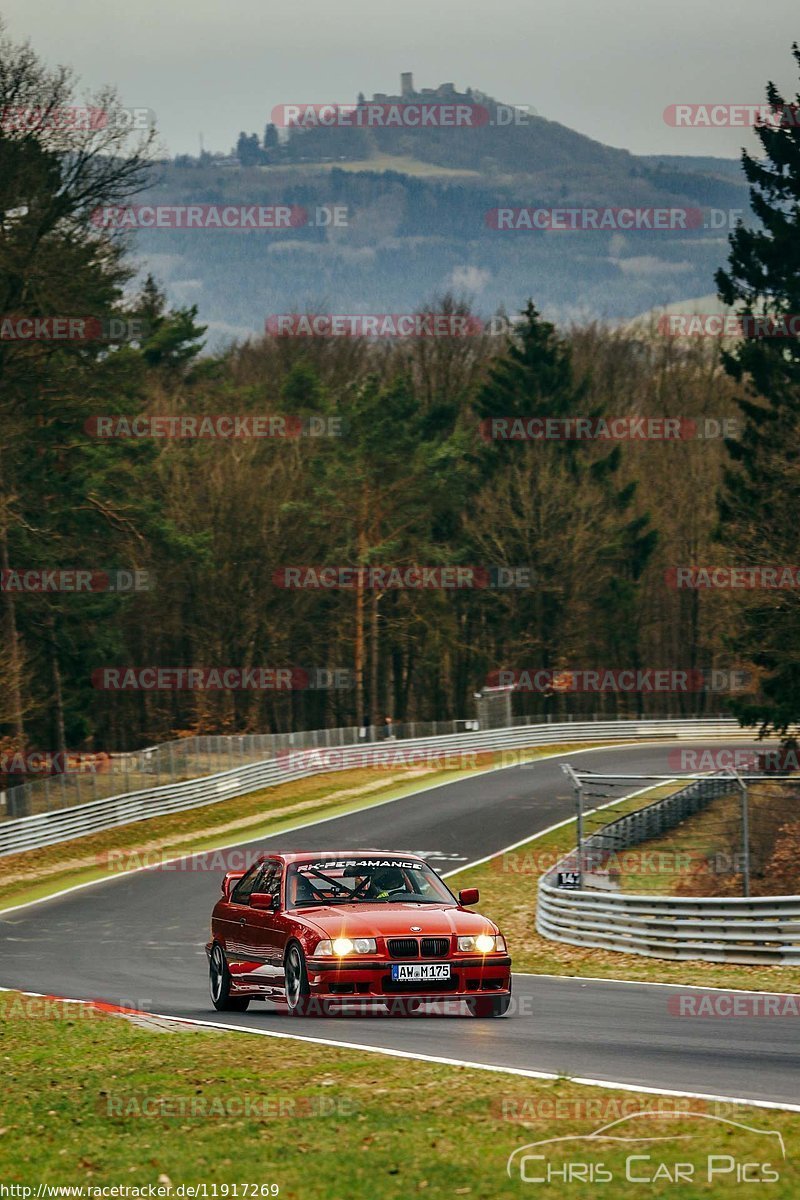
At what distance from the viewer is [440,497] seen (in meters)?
76.8

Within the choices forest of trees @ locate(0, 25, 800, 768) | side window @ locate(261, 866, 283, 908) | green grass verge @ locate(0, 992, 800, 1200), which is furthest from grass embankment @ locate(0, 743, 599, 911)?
green grass verge @ locate(0, 992, 800, 1200)

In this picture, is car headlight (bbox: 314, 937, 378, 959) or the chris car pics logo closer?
the chris car pics logo

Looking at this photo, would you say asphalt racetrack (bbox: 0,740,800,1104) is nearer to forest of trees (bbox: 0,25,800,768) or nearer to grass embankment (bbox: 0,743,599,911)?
grass embankment (bbox: 0,743,599,911)

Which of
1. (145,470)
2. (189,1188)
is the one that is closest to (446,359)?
(145,470)

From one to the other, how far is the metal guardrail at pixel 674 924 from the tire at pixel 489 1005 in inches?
241

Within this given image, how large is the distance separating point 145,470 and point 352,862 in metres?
53.5

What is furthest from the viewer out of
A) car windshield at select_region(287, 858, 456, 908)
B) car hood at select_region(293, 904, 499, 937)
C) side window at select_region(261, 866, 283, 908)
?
side window at select_region(261, 866, 283, 908)

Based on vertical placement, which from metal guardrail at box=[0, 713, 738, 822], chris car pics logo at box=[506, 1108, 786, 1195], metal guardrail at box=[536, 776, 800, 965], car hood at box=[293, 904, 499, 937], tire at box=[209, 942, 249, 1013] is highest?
chris car pics logo at box=[506, 1108, 786, 1195]

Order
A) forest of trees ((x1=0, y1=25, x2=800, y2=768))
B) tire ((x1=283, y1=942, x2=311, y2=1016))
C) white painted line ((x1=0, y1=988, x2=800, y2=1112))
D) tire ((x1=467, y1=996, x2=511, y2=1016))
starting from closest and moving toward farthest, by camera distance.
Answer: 1. white painted line ((x1=0, y1=988, x2=800, y2=1112))
2. tire ((x1=283, y1=942, x2=311, y2=1016))
3. tire ((x1=467, y1=996, x2=511, y2=1016))
4. forest of trees ((x1=0, y1=25, x2=800, y2=768))

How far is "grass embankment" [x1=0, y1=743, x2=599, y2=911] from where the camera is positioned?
36531 mm

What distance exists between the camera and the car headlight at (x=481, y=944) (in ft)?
42.6

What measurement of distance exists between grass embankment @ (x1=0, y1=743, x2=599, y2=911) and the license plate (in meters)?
21.3

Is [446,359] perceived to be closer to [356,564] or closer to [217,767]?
[356,564]

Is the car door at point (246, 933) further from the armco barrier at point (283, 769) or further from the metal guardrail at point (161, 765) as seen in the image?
the metal guardrail at point (161, 765)
